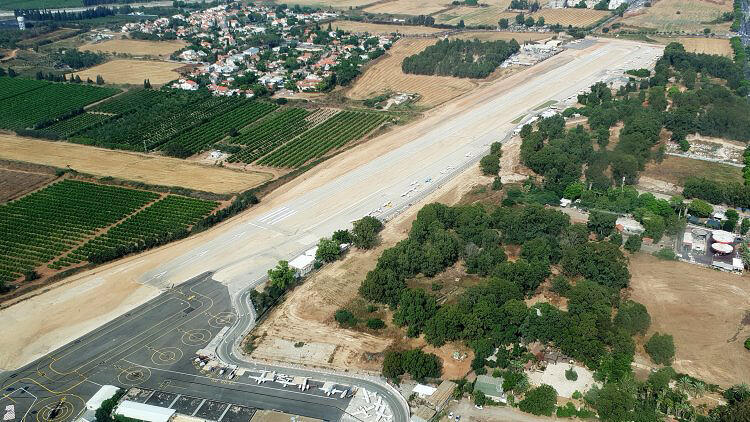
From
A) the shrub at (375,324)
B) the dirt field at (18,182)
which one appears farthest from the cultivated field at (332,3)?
the shrub at (375,324)

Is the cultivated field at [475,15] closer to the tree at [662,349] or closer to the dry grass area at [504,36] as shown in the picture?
the dry grass area at [504,36]

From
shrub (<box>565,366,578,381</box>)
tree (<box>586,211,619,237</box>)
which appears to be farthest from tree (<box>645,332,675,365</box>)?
tree (<box>586,211,619,237</box>)

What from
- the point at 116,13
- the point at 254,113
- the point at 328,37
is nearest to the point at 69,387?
the point at 254,113

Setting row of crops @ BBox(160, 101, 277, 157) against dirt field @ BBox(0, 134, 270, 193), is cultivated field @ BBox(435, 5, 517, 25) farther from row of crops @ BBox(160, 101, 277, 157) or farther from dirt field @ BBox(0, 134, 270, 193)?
dirt field @ BBox(0, 134, 270, 193)

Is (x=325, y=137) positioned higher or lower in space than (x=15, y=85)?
lower

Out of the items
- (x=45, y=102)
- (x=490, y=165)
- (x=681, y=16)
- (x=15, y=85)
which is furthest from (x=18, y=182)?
(x=681, y=16)

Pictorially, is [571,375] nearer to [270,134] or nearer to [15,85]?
[270,134]
